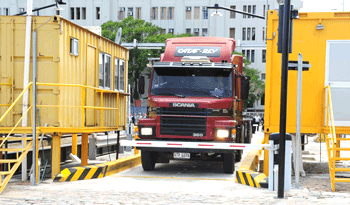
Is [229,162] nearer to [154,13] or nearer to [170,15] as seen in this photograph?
[170,15]

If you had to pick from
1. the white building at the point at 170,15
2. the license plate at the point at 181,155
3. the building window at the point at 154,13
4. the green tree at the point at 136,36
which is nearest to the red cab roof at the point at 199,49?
the license plate at the point at 181,155

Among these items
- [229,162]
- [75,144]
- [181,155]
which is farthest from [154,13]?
[181,155]

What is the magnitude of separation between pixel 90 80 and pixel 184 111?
2.84 meters

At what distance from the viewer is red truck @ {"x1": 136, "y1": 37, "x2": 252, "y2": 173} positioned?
12.1 m

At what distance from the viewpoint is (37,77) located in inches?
441

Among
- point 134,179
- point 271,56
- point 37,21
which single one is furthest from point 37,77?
point 271,56

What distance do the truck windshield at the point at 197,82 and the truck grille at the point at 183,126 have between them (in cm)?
71

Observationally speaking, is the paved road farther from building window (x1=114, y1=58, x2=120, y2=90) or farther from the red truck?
building window (x1=114, y1=58, x2=120, y2=90)

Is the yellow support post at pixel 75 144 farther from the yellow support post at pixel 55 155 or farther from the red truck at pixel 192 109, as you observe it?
the yellow support post at pixel 55 155

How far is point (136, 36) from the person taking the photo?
211ft

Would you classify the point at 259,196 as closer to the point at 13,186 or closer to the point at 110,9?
the point at 13,186

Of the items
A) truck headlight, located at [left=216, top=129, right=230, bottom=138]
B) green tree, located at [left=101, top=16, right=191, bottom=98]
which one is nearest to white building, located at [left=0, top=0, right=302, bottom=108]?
green tree, located at [left=101, top=16, right=191, bottom=98]

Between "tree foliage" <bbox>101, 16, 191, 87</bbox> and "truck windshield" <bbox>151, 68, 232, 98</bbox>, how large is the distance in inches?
1911

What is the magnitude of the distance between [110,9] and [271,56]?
6615 centimetres
